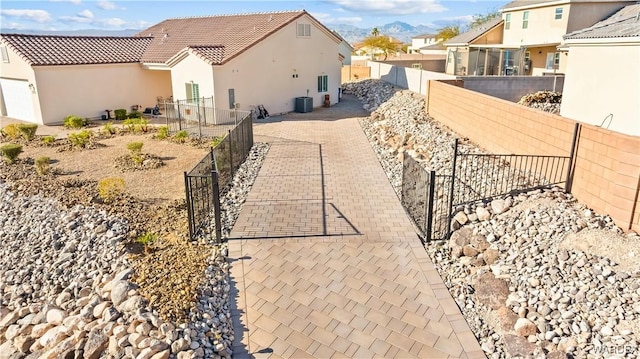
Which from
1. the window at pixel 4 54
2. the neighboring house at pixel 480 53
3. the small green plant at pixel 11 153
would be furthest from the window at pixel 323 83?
the window at pixel 4 54

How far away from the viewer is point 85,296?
8.01 meters

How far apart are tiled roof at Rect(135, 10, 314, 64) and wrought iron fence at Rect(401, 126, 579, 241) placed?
15441mm

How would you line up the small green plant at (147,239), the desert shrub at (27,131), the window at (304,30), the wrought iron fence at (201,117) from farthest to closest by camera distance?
the window at (304,30) → the wrought iron fence at (201,117) → the desert shrub at (27,131) → the small green plant at (147,239)

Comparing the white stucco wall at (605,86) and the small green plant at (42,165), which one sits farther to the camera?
the small green plant at (42,165)

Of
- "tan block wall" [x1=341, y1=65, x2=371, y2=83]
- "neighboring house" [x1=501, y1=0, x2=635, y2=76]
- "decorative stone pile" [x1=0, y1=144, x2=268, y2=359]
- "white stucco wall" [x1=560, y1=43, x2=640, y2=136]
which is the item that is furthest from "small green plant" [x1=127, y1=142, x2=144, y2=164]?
"tan block wall" [x1=341, y1=65, x2=371, y2=83]

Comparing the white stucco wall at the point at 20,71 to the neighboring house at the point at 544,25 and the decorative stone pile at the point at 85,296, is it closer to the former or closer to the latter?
the decorative stone pile at the point at 85,296

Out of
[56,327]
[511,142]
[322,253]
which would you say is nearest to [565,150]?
[511,142]

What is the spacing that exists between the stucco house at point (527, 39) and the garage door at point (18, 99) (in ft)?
94.6

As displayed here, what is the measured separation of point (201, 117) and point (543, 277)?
63.0 feet

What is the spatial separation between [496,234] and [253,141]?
12.1 m

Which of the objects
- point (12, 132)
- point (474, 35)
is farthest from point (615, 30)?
point (12, 132)

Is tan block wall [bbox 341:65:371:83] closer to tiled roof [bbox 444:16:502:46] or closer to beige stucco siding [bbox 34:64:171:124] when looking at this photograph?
tiled roof [bbox 444:16:502:46]

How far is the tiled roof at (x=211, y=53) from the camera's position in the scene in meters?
23.2

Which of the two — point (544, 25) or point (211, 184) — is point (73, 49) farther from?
point (544, 25)
